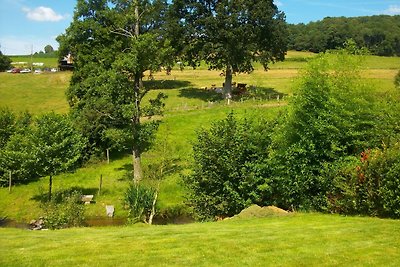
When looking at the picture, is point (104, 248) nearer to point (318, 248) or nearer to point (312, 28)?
point (318, 248)

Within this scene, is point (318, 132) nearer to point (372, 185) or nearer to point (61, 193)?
point (372, 185)

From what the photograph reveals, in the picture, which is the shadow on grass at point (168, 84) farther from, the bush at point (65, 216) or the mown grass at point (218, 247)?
the mown grass at point (218, 247)

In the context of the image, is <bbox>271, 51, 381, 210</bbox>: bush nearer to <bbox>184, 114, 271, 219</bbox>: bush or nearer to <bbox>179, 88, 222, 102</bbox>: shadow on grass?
<bbox>184, 114, 271, 219</bbox>: bush

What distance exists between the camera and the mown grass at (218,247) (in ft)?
45.8

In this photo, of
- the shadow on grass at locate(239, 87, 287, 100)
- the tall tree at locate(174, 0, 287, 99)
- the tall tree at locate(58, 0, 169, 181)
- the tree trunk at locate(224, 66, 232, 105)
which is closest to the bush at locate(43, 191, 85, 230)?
the tall tree at locate(58, 0, 169, 181)

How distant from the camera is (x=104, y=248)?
15359 mm

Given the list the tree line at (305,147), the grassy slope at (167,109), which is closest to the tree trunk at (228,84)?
the grassy slope at (167,109)

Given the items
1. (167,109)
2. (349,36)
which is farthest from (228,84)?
(349,36)

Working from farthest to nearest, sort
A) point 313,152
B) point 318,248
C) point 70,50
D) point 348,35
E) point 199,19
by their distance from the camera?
point 348,35
point 199,19
point 70,50
point 313,152
point 318,248

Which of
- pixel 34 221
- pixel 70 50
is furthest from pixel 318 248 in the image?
pixel 70 50

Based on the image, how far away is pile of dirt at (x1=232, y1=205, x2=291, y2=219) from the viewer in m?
24.2

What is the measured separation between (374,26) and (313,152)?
126m

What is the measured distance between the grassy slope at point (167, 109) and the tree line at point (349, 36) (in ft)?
98.8

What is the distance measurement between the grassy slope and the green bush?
9.46ft
